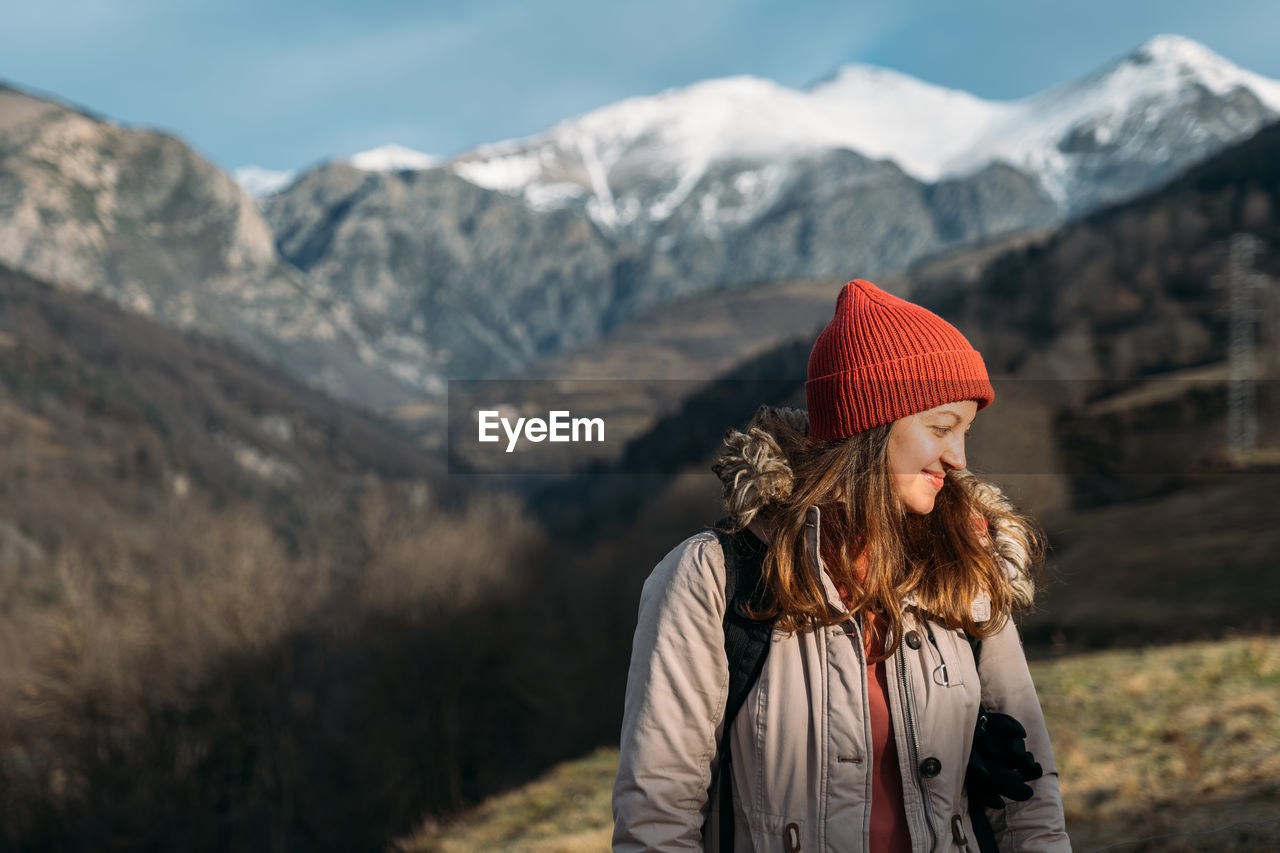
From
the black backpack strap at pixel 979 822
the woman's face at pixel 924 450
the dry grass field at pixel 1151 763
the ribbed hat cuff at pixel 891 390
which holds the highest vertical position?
the ribbed hat cuff at pixel 891 390

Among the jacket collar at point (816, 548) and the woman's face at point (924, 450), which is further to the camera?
the woman's face at point (924, 450)

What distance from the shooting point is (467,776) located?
44.8 meters

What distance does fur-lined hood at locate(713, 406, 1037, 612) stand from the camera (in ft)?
9.34

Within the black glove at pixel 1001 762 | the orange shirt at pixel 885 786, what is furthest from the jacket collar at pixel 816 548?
the black glove at pixel 1001 762

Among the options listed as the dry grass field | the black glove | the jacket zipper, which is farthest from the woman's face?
the dry grass field

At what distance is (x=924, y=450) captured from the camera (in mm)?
2980

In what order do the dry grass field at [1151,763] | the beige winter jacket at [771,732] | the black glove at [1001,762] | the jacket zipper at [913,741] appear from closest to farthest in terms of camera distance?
the beige winter jacket at [771,732]
the jacket zipper at [913,741]
the black glove at [1001,762]
the dry grass field at [1151,763]

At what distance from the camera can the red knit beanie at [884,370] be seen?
2920mm

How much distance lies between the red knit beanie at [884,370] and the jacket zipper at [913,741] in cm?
64

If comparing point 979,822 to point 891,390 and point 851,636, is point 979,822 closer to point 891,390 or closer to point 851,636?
point 851,636

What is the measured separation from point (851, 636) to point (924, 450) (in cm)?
56

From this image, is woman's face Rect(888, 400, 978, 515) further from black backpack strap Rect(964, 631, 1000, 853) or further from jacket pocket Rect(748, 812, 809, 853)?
jacket pocket Rect(748, 812, 809, 853)

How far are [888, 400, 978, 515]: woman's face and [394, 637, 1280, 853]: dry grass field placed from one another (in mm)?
5071

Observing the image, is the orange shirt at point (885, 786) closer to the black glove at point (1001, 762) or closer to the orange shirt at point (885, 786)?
the orange shirt at point (885, 786)
